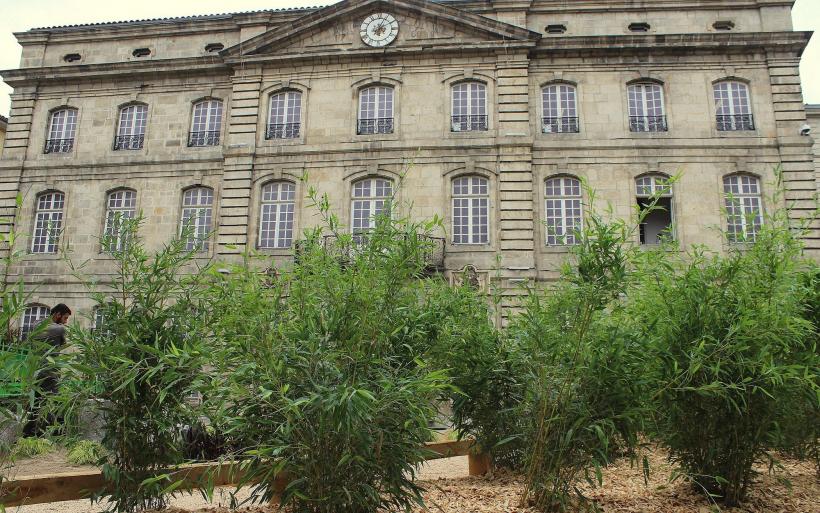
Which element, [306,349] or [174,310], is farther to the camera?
[174,310]

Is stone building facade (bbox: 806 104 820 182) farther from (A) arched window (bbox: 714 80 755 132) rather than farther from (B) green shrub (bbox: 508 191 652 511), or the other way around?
(B) green shrub (bbox: 508 191 652 511)

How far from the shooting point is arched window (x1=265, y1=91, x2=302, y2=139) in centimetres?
1834

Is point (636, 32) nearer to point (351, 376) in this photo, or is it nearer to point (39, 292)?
point (351, 376)

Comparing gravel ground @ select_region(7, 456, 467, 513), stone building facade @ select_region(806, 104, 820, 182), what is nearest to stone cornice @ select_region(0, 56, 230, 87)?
gravel ground @ select_region(7, 456, 467, 513)

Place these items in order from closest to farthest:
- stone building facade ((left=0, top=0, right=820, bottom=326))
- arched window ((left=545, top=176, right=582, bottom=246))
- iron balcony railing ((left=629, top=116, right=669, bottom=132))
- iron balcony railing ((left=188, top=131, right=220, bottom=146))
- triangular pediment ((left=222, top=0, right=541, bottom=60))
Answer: stone building facade ((left=0, top=0, right=820, bottom=326)) < arched window ((left=545, top=176, right=582, bottom=246)) < iron balcony railing ((left=629, top=116, right=669, bottom=132)) < triangular pediment ((left=222, top=0, right=541, bottom=60)) < iron balcony railing ((left=188, top=131, right=220, bottom=146))

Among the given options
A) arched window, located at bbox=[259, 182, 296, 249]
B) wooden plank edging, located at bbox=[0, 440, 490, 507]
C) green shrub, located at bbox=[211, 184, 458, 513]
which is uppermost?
arched window, located at bbox=[259, 182, 296, 249]

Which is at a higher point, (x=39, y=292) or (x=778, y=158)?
(x=778, y=158)

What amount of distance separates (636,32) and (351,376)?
17360 millimetres

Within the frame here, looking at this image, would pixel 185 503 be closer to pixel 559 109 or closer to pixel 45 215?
pixel 559 109

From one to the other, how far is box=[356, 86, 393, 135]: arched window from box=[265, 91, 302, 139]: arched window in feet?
6.06

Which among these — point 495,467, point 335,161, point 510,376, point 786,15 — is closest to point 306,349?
point 510,376

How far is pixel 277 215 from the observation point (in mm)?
17953

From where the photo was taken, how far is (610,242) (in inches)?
172

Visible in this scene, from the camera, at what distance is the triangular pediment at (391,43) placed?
57.9 feet
